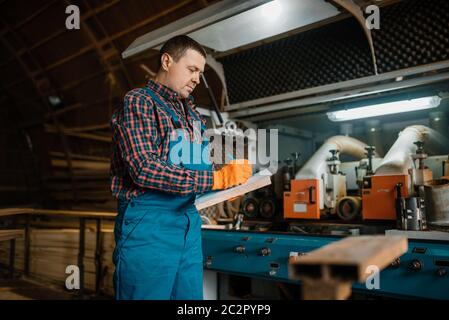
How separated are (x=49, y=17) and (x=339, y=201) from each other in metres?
5.11

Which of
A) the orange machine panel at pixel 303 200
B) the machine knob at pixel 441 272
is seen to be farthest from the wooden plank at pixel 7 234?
the machine knob at pixel 441 272

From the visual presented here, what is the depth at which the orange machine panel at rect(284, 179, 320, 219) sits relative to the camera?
8.62 feet

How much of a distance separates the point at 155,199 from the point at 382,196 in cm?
146

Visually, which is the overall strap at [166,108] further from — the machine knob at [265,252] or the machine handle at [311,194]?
the machine handle at [311,194]

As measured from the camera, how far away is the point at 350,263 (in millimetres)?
745

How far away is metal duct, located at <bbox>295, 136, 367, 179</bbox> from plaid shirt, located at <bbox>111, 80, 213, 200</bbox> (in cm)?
122

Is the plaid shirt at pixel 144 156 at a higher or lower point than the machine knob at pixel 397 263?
higher

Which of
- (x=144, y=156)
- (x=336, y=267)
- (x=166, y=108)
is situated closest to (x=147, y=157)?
(x=144, y=156)

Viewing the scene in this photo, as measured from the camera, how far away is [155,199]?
160 centimetres

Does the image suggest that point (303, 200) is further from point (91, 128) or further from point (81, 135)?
point (81, 135)

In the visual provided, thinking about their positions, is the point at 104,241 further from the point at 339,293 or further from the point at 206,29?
the point at 339,293

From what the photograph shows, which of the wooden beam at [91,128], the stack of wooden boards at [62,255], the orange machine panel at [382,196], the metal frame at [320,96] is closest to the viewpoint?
the orange machine panel at [382,196]

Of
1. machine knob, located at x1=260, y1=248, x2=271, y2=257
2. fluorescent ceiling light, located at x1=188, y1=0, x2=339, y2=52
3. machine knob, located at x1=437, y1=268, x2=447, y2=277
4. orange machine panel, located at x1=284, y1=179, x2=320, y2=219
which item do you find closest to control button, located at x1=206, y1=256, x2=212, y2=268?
machine knob, located at x1=260, y1=248, x2=271, y2=257

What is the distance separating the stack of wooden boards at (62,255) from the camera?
4203 mm
